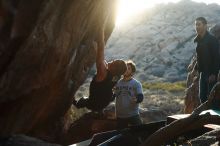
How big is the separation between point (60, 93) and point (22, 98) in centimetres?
267

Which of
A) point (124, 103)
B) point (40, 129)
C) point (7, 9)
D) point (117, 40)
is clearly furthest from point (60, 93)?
point (117, 40)

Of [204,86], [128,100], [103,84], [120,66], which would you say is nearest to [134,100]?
[128,100]

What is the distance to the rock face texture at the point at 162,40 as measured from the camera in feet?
324

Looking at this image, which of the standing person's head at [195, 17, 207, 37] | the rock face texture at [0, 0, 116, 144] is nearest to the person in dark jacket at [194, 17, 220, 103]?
the standing person's head at [195, 17, 207, 37]

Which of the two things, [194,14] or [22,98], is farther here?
[194,14]

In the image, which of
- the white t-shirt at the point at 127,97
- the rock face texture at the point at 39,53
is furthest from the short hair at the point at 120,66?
the white t-shirt at the point at 127,97

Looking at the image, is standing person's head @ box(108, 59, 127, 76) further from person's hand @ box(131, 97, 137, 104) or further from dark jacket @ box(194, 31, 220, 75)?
dark jacket @ box(194, 31, 220, 75)

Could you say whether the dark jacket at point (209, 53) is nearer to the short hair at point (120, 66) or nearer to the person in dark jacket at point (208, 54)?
the person in dark jacket at point (208, 54)

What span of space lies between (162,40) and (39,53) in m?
108

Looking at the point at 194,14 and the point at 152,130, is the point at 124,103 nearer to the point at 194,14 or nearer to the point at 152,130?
the point at 152,130

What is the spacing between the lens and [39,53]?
10906mm

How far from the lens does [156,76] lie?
96188 mm

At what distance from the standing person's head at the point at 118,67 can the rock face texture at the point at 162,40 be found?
78.4 m

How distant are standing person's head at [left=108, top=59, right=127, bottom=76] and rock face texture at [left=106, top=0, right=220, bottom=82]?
78.4m
